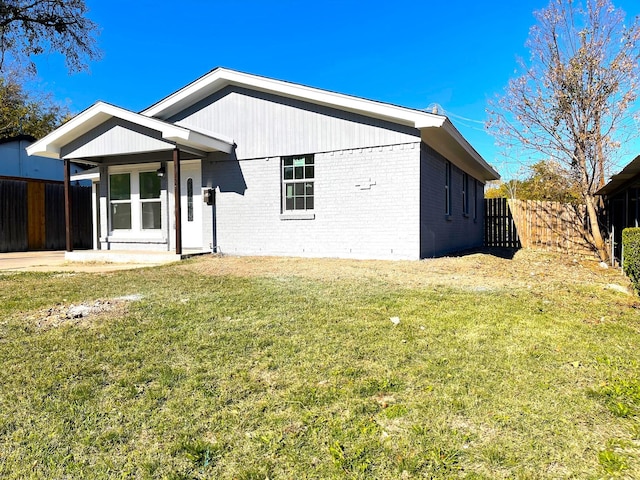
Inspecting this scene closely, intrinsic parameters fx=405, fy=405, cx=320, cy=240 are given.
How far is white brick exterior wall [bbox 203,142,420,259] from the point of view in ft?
31.6

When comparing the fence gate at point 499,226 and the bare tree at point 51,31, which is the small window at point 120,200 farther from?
the fence gate at point 499,226

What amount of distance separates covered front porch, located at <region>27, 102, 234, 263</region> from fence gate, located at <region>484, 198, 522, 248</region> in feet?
39.4

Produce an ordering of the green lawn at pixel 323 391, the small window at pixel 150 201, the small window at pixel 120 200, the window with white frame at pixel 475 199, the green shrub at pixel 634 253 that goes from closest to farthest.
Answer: the green lawn at pixel 323 391
the green shrub at pixel 634 253
the small window at pixel 150 201
the small window at pixel 120 200
the window with white frame at pixel 475 199

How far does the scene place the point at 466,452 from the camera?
6.93 feet

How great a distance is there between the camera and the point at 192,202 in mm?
11961

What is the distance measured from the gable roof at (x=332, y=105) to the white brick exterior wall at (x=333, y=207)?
2.22ft

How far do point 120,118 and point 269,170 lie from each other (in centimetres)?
404

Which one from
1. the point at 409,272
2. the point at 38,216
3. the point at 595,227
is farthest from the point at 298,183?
the point at 38,216

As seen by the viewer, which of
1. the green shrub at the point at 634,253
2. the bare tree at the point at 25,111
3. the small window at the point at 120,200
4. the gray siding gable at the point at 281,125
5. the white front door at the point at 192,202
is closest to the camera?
the green shrub at the point at 634,253

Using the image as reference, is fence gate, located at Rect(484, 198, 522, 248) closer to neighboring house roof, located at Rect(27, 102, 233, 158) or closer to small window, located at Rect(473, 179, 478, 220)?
small window, located at Rect(473, 179, 478, 220)

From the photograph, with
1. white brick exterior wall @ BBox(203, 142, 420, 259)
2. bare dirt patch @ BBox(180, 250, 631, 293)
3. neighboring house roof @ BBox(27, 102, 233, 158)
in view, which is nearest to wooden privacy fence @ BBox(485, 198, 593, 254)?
bare dirt patch @ BBox(180, 250, 631, 293)

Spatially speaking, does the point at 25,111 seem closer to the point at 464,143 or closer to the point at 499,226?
the point at 464,143

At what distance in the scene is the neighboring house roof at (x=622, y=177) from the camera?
7932 mm

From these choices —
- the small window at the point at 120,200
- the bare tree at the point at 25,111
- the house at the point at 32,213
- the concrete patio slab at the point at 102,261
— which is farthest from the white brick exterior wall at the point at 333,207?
the bare tree at the point at 25,111
